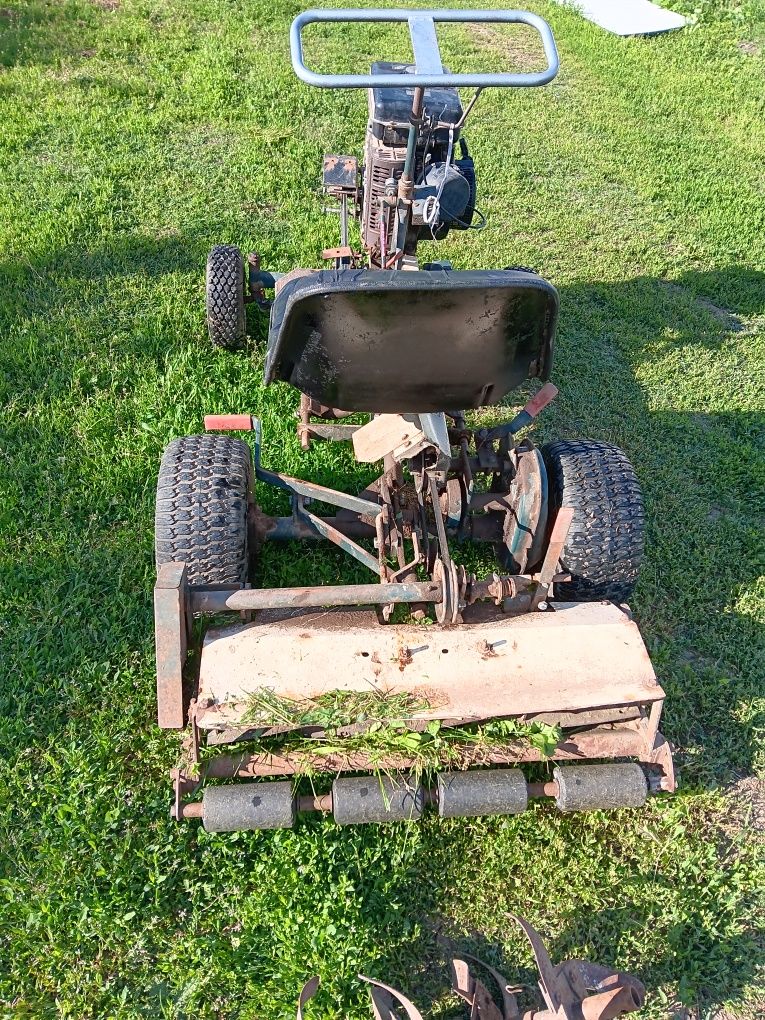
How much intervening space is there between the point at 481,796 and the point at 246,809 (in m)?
0.89

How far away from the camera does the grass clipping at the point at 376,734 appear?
2.95m

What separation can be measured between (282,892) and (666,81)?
1074cm

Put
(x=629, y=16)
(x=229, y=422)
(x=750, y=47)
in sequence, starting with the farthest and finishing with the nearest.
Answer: (x=629, y=16), (x=750, y=47), (x=229, y=422)

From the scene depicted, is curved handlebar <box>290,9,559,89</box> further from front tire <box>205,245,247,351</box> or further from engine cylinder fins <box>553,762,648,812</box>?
engine cylinder fins <box>553,762,648,812</box>

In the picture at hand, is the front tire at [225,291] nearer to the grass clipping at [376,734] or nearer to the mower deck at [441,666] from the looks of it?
the mower deck at [441,666]

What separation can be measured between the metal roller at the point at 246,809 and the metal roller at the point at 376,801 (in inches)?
7.7

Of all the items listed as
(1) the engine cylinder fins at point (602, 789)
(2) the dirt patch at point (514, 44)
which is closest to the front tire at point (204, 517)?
(1) the engine cylinder fins at point (602, 789)

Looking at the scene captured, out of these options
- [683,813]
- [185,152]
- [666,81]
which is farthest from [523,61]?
[683,813]

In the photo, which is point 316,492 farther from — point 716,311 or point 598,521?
point 716,311

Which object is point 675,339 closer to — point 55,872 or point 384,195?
point 384,195

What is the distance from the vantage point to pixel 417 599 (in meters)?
3.28

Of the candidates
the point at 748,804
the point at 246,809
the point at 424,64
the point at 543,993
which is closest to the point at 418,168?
the point at 424,64

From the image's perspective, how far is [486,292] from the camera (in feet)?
8.43

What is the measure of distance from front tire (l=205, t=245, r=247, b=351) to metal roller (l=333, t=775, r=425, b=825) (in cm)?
344
